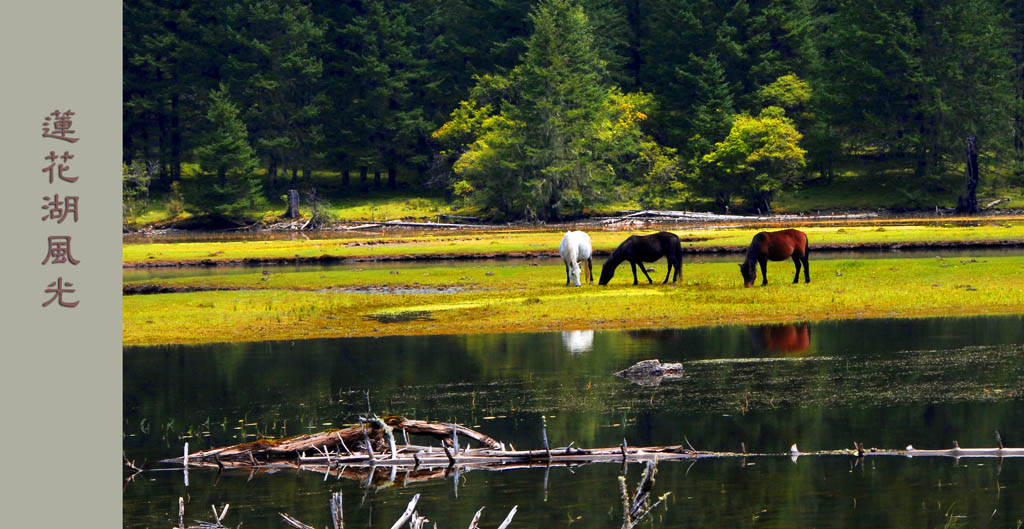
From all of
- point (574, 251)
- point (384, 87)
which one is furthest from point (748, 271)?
point (384, 87)

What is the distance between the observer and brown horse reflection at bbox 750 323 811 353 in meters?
29.1

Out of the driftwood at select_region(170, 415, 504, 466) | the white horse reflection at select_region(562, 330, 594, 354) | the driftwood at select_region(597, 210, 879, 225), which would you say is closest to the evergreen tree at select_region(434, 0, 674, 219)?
the driftwood at select_region(597, 210, 879, 225)

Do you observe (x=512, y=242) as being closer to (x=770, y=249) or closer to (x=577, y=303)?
(x=770, y=249)

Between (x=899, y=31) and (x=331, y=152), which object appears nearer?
(x=899, y=31)

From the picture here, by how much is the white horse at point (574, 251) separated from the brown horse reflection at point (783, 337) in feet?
36.6

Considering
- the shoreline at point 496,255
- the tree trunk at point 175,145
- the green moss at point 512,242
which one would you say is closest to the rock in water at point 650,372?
the shoreline at point 496,255

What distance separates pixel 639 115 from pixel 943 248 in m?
47.5

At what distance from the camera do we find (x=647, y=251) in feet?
143

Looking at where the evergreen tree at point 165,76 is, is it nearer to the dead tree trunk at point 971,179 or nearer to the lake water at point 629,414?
the dead tree trunk at point 971,179

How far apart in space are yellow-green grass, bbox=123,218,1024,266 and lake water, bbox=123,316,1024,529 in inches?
1110

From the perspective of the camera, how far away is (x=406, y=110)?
109375 millimetres

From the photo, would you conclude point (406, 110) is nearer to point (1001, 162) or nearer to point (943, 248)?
point (1001, 162)

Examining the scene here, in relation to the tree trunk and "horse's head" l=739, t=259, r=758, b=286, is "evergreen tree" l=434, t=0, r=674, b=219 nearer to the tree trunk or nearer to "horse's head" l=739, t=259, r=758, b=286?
the tree trunk

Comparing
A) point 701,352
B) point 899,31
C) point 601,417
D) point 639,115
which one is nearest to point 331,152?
point 639,115
